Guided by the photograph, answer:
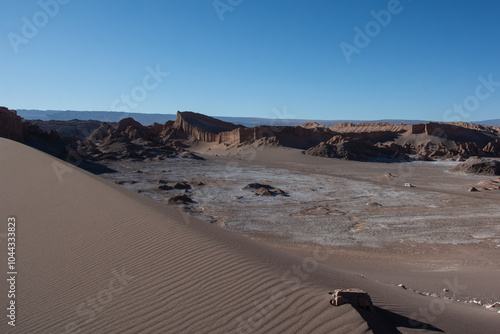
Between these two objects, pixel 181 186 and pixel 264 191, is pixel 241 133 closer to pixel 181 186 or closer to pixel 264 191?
pixel 181 186

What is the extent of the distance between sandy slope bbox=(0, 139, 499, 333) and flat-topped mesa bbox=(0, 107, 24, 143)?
74.6ft

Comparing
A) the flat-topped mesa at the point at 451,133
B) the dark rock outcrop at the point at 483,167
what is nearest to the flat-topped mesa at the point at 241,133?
the flat-topped mesa at the point at 451,133

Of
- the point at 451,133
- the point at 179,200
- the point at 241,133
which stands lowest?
the point at 179,200

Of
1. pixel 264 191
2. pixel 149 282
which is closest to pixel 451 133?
pixel 264 191

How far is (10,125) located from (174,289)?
27.8 m

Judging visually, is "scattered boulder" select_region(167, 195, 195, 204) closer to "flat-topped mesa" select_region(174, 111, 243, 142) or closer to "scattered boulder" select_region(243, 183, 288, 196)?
"scattered boulder" select_region(243, 183, 288, 196)

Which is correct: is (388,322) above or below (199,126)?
below

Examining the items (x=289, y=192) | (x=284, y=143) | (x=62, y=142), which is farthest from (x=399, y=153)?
(x=62, y=142)

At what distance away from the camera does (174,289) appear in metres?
3.60

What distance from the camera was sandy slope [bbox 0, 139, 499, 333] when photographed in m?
3.01

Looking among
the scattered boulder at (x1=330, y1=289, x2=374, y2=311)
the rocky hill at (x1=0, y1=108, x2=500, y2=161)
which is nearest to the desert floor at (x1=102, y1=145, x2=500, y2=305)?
the scattered boulder at (x1=330, y1=289, x2=374, y2=311)

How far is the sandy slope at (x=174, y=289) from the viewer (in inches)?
118

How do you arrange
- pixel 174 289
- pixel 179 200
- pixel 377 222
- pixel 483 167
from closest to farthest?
pixel 174 289 → pixel 377 222 → pixel 179 200 → pixel 483 167

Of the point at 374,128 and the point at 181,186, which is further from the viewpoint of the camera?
the point at 374,128
